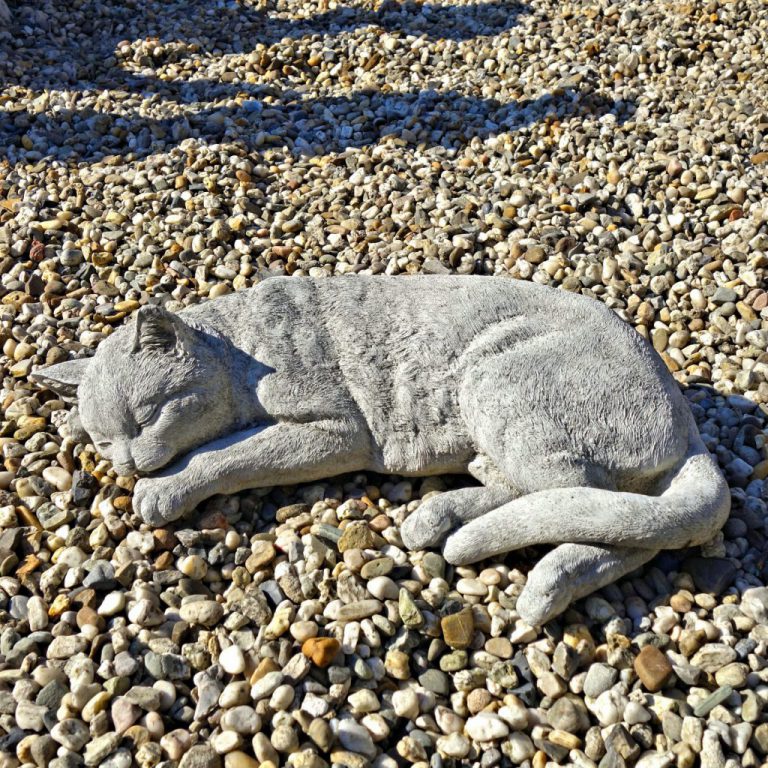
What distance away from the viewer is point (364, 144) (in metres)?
5.58

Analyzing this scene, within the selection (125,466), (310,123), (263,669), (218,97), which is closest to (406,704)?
(263,669)

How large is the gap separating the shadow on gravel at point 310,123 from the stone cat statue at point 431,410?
2.74 metres

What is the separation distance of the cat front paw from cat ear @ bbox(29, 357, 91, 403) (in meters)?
0.58

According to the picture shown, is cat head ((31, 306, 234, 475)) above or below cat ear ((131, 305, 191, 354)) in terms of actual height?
below

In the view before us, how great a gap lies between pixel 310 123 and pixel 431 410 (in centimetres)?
360

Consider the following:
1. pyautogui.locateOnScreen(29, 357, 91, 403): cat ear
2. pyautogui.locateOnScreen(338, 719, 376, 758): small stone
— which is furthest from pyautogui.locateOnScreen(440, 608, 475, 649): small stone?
pyautogui.locateOnScreen(29, 357, 91, 403): cat ear

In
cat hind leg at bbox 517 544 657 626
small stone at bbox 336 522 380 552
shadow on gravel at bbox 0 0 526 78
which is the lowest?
small stone at bbox 336 522 380 552

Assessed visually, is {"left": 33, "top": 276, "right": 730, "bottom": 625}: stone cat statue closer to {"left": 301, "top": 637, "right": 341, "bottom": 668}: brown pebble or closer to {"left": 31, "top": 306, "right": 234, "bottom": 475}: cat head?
{"left": 31, "top": 306, "right": 234, "bottom": 475}: cat head

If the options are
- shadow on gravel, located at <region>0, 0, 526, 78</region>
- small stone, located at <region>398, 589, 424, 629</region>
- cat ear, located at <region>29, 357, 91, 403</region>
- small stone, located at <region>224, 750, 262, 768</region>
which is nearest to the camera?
small stone, located at <region>224, 750, 262, 768</region>

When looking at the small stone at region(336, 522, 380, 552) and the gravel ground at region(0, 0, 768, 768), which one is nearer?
the gravel ground at region(0, 0, 768, 768)

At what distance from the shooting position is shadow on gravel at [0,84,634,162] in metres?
5.56

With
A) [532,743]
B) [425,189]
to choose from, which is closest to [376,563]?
[532,743]

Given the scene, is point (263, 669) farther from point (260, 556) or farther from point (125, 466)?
point (125, 466)

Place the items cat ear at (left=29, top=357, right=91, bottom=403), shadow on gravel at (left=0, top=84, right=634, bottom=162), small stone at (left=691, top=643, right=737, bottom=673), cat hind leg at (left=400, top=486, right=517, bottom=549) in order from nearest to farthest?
small stone at (left=691, top=643, right=737, bottom=673)
cat hind leg at (left=400, top=486, right=517, bottom=549)
cat ear at (left=29, top=357, right=91, bottom=403)
shadow on gravel at (left=0, top=84, right=634, bottom=162)
